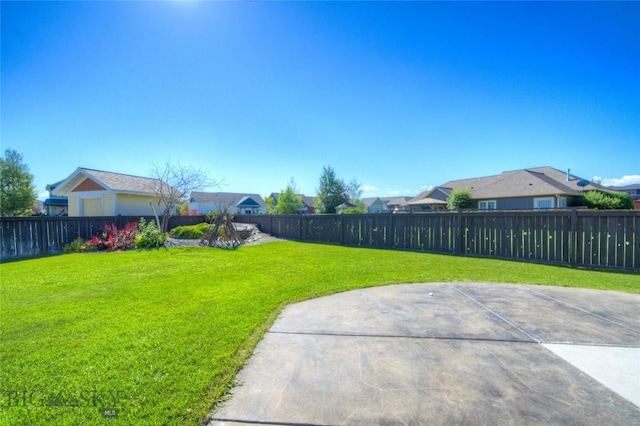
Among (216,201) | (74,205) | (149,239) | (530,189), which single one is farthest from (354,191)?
(149,239)

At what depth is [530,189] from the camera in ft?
77.7

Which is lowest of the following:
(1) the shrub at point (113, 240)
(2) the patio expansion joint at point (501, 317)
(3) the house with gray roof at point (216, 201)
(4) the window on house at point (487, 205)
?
(2) the patio expansion joint at point (501, 317)

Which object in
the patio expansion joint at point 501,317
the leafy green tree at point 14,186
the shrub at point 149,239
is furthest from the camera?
the leafy green tree at point 14,186

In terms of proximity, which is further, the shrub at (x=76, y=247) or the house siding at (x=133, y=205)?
the house siding at (x=133, y=205)

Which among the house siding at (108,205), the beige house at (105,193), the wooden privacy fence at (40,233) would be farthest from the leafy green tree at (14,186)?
the wooden privacy fence at (40,233)

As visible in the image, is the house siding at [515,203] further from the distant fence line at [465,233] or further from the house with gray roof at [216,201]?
the house with gray roof at [216,201]

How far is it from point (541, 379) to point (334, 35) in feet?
32.2

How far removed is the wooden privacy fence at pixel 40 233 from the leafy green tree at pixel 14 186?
2039 cm

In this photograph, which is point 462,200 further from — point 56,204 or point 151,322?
point 56,204

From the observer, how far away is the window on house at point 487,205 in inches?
1044

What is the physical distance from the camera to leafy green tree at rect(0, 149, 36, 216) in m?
24.2

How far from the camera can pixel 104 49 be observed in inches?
326

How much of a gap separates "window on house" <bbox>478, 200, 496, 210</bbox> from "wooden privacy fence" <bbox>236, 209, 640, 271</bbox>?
2023 cm

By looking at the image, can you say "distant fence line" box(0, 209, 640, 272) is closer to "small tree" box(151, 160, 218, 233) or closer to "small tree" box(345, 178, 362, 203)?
"small tree" box(151, 160, 218, 233)
